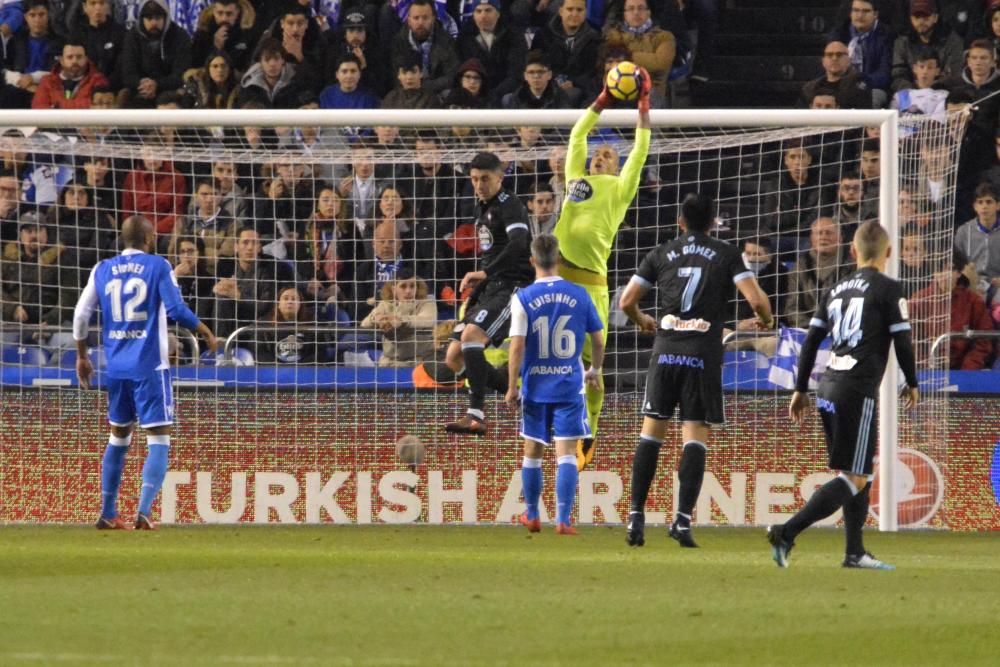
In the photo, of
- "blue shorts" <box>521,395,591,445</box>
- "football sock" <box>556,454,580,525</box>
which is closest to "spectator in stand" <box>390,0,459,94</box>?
"blue shorts" <box>521,395,591,445</box>

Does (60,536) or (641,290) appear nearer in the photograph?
(641,290)

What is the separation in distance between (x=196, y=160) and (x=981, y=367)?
588cm

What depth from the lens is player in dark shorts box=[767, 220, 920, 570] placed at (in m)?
8.47

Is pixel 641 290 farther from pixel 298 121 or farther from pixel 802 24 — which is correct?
pixel 802 24

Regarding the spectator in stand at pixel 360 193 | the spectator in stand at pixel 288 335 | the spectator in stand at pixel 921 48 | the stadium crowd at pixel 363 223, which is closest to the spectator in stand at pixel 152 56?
the stadium crowd at pixel 363 223

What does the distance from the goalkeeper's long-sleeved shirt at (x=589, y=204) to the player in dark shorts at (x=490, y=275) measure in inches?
17.5

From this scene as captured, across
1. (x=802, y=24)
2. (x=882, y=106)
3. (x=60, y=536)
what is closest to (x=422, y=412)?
(x=60, y=536)

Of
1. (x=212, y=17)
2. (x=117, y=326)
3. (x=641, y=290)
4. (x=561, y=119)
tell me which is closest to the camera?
(x=641, y=290)

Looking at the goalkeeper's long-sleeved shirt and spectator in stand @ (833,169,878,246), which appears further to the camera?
spectator in stand @ (833,169,878,246)

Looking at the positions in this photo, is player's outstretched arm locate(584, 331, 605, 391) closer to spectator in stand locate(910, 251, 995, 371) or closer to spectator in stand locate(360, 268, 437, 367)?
spectator in stand locate(360, 268, 437, 367)

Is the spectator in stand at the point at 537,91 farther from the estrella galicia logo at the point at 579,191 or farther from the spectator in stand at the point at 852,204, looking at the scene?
the estrella galicia logo at the point at 579,191

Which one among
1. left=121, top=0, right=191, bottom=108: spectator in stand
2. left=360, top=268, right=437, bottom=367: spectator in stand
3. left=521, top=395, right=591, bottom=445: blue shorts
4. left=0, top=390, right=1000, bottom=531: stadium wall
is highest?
left=121, top=0, right=191, bottom=108: spectator in stand

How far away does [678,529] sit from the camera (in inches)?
402

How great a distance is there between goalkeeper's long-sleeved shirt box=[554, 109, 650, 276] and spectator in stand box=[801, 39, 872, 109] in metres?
4.88
